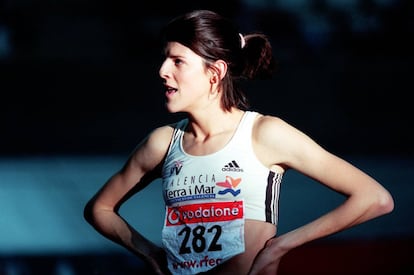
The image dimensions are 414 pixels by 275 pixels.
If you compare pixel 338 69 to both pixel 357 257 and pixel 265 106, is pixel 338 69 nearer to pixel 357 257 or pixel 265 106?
pixel 265 106

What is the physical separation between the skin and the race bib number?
1.3 inches

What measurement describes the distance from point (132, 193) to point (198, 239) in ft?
1.51

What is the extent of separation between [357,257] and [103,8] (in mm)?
4635

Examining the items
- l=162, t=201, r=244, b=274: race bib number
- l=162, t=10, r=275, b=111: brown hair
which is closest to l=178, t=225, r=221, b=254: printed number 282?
l=162, t=201, r=244, b=274: race bib number

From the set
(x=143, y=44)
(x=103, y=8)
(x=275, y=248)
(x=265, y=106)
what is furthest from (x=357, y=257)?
(x=103, y=8)

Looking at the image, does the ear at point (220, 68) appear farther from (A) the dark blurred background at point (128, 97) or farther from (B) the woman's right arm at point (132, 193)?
(A) the dark blurred background at point (128, 97)

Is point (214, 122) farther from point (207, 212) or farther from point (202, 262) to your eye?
point (202, 262)

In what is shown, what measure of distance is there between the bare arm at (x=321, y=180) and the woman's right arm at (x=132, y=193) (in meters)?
0.39

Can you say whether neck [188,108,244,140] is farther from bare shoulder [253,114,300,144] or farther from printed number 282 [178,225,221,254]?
printed number 282 [178,225,221,254]

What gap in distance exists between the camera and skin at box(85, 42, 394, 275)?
297cm

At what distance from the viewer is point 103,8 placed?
8.98 m

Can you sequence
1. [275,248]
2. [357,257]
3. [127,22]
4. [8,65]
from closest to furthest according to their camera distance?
[275,248], [357,257], [8,65], [127,22]

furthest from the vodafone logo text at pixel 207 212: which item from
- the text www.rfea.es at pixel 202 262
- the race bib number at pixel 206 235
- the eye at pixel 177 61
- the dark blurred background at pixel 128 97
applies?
the dark blurred background at pixel 128 97

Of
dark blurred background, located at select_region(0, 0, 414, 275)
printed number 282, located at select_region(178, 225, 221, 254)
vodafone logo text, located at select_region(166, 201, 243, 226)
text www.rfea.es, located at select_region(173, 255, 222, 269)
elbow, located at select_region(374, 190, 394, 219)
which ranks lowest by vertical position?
dark blurred background, located at select_region(0, 0, 414, 275)
